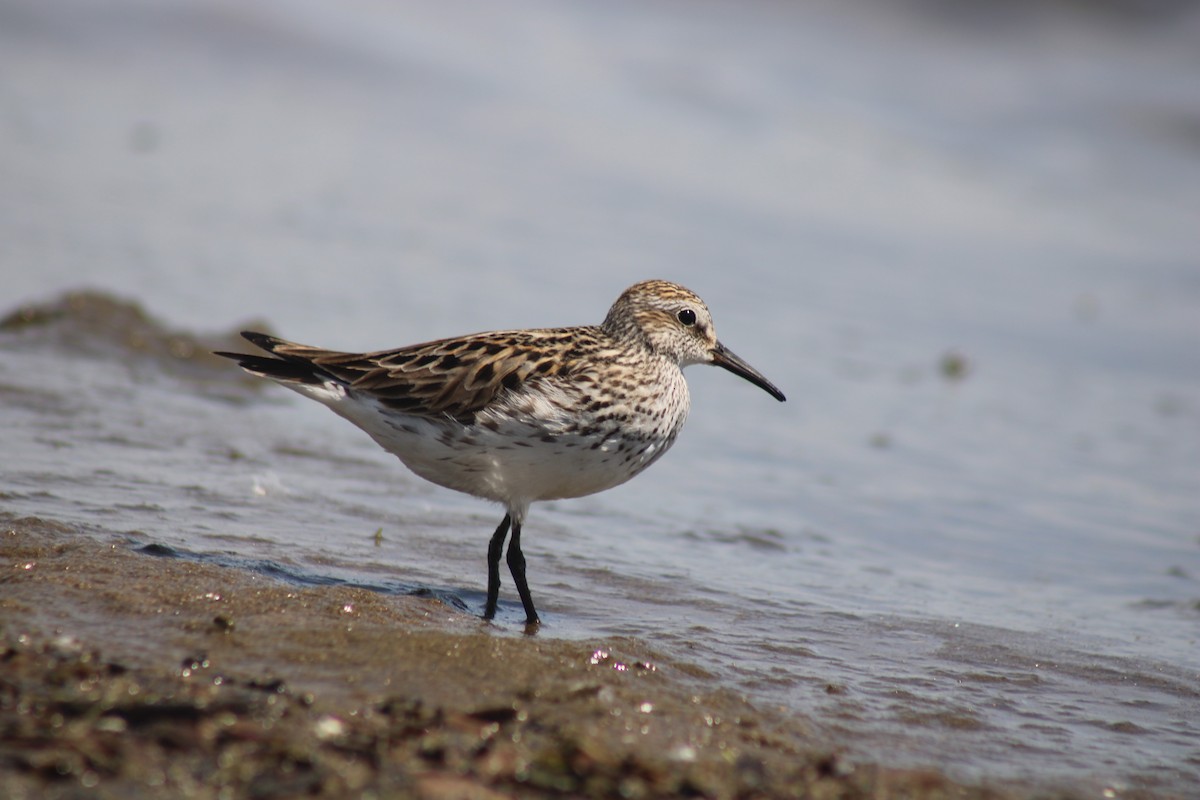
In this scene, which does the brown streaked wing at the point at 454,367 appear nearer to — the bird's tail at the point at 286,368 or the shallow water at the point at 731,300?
the bird's tail at the point at 286,368

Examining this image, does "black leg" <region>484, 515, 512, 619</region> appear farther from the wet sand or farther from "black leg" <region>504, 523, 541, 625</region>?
the wet sand

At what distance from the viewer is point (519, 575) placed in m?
6.28

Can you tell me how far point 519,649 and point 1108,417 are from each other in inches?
284

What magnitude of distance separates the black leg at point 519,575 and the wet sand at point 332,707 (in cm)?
42

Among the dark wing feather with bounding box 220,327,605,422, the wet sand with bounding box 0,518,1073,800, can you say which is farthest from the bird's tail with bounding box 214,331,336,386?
the wet sand with bounding box 0,518,1073,800

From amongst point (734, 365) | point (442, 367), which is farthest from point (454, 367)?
point (734, 365)

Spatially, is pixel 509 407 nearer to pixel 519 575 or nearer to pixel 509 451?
pixel 509 451

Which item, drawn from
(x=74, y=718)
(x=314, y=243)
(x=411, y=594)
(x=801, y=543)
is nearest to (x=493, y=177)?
(x=314, y=243)

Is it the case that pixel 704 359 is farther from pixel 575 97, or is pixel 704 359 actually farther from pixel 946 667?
pixel 575 97

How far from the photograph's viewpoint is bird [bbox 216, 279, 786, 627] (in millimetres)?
6125

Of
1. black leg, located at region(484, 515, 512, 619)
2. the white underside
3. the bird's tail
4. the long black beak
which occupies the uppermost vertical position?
the long black beak

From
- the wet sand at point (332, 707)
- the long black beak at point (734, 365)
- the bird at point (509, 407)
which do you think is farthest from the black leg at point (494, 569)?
the long black beak at point (734, 365)

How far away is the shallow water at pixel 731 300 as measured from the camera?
6.52 metres

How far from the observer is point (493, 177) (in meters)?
16.0
